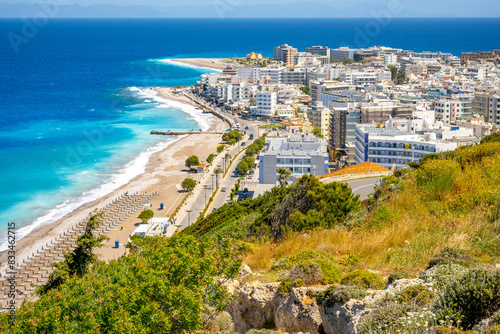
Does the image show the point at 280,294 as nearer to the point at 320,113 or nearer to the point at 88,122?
the point at 320,113

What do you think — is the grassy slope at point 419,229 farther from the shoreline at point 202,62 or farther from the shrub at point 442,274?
the shoreline at point 202,62

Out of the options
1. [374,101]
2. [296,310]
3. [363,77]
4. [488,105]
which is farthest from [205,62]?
[296,310]

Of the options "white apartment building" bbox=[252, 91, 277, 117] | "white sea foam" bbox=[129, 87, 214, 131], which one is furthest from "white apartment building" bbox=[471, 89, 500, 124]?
"white sea foam" bbox=[129, 87, 214, 131]

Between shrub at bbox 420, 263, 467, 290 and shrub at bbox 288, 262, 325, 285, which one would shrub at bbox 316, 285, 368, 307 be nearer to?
shrub at bbox 288, 262, 325, 285

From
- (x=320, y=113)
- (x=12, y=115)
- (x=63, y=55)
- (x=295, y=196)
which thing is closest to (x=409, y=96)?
(x=320, y=113)

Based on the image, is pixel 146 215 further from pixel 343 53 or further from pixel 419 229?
pixel 343 53

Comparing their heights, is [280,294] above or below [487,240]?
below
